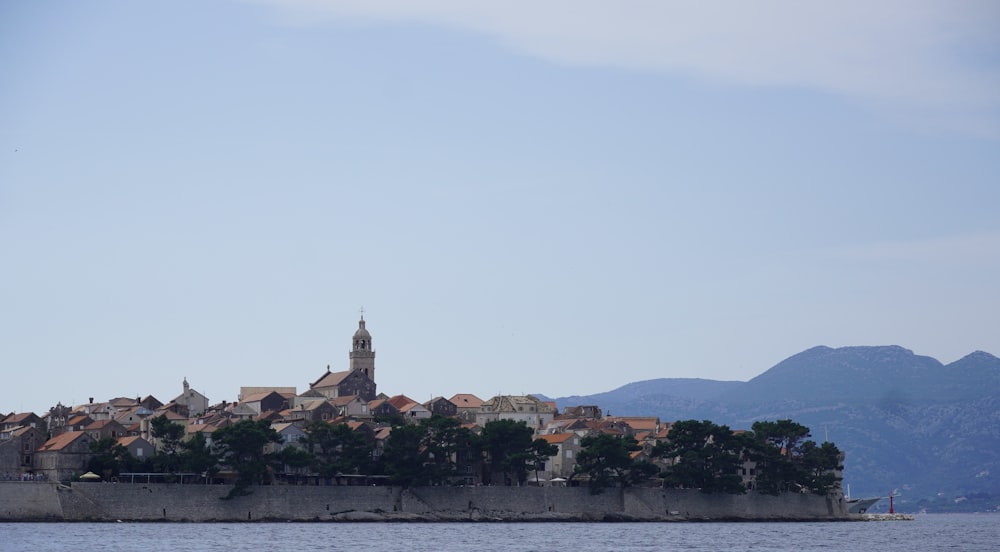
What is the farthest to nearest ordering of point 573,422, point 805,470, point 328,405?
1. point 573,422
2. point 328,405
3. point 805,470

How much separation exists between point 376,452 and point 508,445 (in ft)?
42.5

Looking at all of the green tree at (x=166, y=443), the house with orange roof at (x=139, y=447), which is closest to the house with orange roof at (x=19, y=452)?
the house with orange roof at (x=139, y=447)

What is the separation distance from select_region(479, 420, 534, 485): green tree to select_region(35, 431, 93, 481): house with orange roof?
3393 centimetres

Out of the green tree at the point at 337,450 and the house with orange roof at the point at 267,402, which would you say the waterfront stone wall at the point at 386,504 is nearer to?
the green tree at the point at 337,450

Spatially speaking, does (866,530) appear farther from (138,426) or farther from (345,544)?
(138,426)

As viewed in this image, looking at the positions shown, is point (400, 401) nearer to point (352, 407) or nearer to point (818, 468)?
point (352, 407)

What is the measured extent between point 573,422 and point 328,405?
1102 inches

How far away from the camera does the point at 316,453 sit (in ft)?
445

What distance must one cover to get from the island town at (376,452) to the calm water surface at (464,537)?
7357 mm

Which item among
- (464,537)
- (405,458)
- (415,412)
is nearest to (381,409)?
(415,412)

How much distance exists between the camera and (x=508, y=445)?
447ft

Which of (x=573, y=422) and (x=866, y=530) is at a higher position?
(x=573, y=422)

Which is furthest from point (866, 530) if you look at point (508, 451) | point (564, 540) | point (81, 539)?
point (81, 539)

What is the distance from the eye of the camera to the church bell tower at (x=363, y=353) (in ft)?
581
